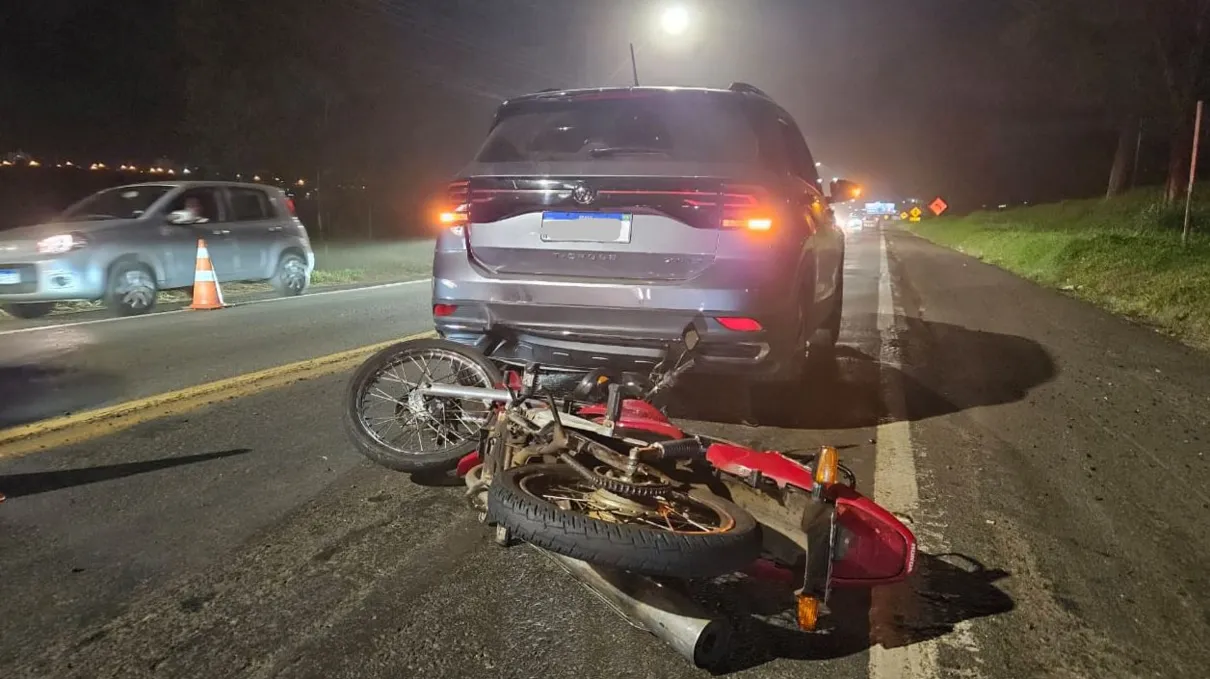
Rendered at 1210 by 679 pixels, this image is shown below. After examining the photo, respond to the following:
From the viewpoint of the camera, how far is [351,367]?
6898 mm

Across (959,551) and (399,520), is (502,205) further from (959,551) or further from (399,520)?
(959,551)

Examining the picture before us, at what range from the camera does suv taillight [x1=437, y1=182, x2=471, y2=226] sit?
15.3ft

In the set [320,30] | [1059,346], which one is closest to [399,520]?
[1059,346]

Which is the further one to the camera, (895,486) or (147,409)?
(147,409)

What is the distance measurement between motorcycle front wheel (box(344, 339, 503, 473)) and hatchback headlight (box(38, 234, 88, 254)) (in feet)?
24.5

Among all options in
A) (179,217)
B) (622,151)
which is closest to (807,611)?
(622,151)

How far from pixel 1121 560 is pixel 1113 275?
13.3 meters

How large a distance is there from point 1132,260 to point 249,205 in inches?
582

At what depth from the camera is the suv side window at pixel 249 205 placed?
485 inches

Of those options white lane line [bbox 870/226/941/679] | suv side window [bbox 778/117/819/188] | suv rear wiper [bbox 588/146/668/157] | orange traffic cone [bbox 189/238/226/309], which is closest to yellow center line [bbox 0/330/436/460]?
suv rear wiper [bbox 588/146/668/157]

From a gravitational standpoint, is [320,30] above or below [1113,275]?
above

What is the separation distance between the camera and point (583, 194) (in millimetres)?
4355

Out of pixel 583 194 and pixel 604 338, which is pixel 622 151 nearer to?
pixel 583 194

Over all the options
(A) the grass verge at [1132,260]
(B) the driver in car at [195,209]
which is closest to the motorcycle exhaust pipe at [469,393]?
(A) the grass verge at [1132,260]
